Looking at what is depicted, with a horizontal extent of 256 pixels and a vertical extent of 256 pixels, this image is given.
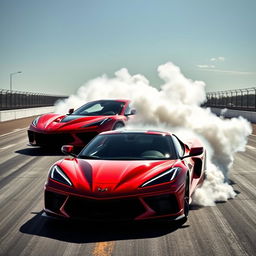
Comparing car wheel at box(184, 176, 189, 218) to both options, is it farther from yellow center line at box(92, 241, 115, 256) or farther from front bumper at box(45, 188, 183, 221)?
yellow center line at box(92, 241, 115, 256)

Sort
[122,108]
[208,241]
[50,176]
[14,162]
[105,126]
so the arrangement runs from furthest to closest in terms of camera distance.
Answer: [122,108]
[105,126]
[14,162]
[50,176]
[208,241]

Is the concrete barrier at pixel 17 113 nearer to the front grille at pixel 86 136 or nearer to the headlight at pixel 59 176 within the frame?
the front grille at pixel 86 136

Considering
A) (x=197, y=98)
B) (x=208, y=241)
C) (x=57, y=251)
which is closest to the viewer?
(x=57, y=251)

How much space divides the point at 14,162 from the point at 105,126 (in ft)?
9.38

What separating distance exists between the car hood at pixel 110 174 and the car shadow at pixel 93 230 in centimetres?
45

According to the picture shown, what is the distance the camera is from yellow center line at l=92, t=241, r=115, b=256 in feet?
15.2

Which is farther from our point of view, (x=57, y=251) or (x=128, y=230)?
(x=128, y=230)

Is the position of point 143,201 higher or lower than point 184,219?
higher

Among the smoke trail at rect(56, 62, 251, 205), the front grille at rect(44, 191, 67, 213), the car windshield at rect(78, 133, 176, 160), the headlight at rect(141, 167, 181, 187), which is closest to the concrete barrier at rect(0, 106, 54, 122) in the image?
the smoke trail at rect(56, 62, 251, 205)

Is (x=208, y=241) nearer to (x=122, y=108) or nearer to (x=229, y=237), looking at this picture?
(x=229, y=237)

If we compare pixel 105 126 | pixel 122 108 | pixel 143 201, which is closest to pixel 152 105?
pixel 122 108

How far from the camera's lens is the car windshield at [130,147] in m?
6.39

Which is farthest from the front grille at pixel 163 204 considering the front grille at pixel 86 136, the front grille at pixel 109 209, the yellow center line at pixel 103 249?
the front grille at pixel 86 136

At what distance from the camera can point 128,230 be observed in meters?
5.42
